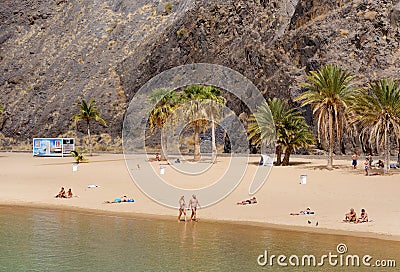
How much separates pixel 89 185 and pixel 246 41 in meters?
45.9

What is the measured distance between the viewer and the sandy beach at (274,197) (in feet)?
71.9

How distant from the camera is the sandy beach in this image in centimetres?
2191

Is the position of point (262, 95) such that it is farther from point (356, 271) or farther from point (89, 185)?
point (356, 271)

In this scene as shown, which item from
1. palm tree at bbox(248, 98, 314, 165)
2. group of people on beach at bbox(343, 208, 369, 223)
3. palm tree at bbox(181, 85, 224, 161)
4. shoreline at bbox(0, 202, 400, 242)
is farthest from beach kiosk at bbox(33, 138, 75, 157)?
group of people on beach at bbox(343, 208, 369, 223)

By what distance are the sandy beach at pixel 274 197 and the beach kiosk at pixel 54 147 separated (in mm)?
24140

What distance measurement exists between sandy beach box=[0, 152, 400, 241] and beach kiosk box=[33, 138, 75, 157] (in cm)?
2414

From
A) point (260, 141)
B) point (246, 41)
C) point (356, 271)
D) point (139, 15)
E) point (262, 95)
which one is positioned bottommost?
point (356, 271)

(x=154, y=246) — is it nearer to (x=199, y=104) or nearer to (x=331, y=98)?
(x=331, y=98)

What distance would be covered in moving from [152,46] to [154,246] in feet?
239

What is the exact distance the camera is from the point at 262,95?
64.9m

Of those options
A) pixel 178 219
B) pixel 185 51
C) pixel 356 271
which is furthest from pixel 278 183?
pixel 185 51

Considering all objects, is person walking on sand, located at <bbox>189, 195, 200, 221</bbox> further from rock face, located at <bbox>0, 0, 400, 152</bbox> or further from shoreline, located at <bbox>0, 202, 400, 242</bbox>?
rock face, located at <bbox>0, 0, 400, 152</bbox>

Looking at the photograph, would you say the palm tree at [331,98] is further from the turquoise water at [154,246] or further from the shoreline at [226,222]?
the turquoise water at [154,246]

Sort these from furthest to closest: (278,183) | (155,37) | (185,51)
→ (155,37) < (185,51) < (278,183)
